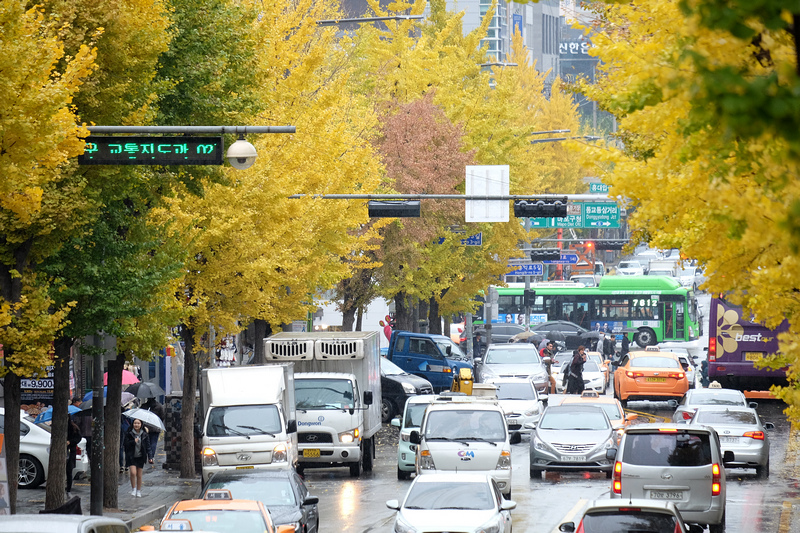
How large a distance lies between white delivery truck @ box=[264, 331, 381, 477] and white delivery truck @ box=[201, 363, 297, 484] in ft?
6.71

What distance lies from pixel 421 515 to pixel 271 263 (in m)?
10.8

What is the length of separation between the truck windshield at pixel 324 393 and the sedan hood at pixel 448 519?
1033 centimetres

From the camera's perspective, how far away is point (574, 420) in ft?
80.2

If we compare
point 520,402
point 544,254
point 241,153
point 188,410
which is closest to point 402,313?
point 544,254

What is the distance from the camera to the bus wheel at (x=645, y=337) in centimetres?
6119

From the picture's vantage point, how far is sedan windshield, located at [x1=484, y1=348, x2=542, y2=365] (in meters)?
39.7

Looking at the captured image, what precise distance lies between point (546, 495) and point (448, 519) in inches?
297

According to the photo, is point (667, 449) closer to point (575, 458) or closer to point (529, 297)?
point (575, 458)

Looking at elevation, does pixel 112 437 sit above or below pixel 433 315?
below

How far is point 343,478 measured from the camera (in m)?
25.5

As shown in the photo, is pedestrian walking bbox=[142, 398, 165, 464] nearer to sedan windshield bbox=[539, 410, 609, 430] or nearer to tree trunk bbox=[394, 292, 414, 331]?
sedan windshield bbox=[539, 410, 609, 430]

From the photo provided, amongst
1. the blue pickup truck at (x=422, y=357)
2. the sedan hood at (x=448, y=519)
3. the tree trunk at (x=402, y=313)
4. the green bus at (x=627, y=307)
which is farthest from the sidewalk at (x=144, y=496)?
the green bus at (x=627, y=307)

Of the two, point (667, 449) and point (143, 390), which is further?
point (143, 390)

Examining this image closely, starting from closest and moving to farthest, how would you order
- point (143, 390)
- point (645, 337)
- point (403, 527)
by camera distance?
point (403, 527), point (143, 390), point (645, 337)
